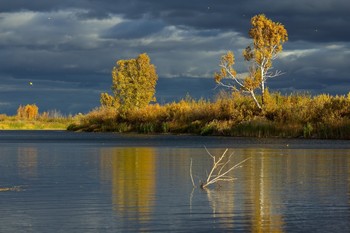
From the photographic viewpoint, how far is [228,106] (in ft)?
235

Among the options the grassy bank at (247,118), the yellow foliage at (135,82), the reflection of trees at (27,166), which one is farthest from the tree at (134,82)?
the reflection of trees at (27,166)

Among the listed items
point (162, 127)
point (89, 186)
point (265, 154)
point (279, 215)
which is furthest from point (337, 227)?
point (162, 127)

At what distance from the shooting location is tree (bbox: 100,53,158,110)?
110500 mm

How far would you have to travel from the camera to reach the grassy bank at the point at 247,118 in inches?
2328

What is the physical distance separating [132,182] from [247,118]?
47211 mm

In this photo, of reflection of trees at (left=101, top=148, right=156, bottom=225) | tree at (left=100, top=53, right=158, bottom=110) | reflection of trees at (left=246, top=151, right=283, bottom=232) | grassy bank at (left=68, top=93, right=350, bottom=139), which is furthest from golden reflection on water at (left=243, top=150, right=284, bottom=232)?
tree at (left=100, top=53, right=158, bottom=110)

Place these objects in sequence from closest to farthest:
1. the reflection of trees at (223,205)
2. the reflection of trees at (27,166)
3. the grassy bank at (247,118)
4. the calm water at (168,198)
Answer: the calm water at (168,198) < the reflection of trees at (223,205) < the reflection of trees at (27,166) < the grassy bank at (247,118)

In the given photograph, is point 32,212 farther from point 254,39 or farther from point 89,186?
point 254,39

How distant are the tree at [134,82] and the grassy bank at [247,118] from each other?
47.1 ft

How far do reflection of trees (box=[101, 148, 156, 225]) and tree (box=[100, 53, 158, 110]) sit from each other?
75454 millimetres

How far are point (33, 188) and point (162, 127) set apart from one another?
6132 cm

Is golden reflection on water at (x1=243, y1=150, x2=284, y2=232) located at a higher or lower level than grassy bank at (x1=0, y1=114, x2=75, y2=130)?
lower

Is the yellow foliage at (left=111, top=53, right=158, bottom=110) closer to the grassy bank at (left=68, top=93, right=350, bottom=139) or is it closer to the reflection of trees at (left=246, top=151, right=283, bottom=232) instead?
the grassy bank at (left=68, top=93, right=350, bottom=139)

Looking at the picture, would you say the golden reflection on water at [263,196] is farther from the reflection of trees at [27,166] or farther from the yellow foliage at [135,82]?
the yellow foliage at [135,82]
